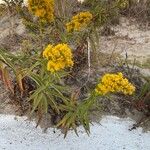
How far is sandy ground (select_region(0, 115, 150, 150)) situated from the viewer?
325cm

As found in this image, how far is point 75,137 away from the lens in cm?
329

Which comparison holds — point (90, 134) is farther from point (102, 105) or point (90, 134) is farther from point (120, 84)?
point (120, 84)

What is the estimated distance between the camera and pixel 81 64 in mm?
3680

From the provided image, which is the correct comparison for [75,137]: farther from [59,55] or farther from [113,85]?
[59,55]

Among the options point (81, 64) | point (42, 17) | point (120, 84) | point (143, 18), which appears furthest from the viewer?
point (143, 18)

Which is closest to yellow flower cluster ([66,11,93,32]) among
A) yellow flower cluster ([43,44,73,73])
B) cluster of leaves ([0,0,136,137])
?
cluster of leaves ([0,0,136,137])

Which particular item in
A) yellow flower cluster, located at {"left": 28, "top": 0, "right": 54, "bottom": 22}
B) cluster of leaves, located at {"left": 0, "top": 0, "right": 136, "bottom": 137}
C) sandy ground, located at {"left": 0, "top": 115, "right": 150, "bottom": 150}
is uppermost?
yellow flower cluster, located at {"left": 28, "top": 0, "right": 54, "bottom": 22}

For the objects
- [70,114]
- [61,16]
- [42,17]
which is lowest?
[70,114]

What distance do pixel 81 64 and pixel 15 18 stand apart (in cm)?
95

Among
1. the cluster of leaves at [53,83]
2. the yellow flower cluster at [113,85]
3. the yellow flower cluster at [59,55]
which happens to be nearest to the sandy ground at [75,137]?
the cluster of leaves at [53,83]

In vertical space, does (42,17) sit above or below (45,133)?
above

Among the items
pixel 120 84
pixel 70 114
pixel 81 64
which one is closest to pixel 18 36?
pixel 81 64

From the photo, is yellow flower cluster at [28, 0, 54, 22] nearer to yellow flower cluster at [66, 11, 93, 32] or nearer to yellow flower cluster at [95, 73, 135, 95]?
yellow flower cluster at [66, 11, 93, 32]

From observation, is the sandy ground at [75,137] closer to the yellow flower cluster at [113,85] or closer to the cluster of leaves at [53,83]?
the cluster of leaves at [53,83]
